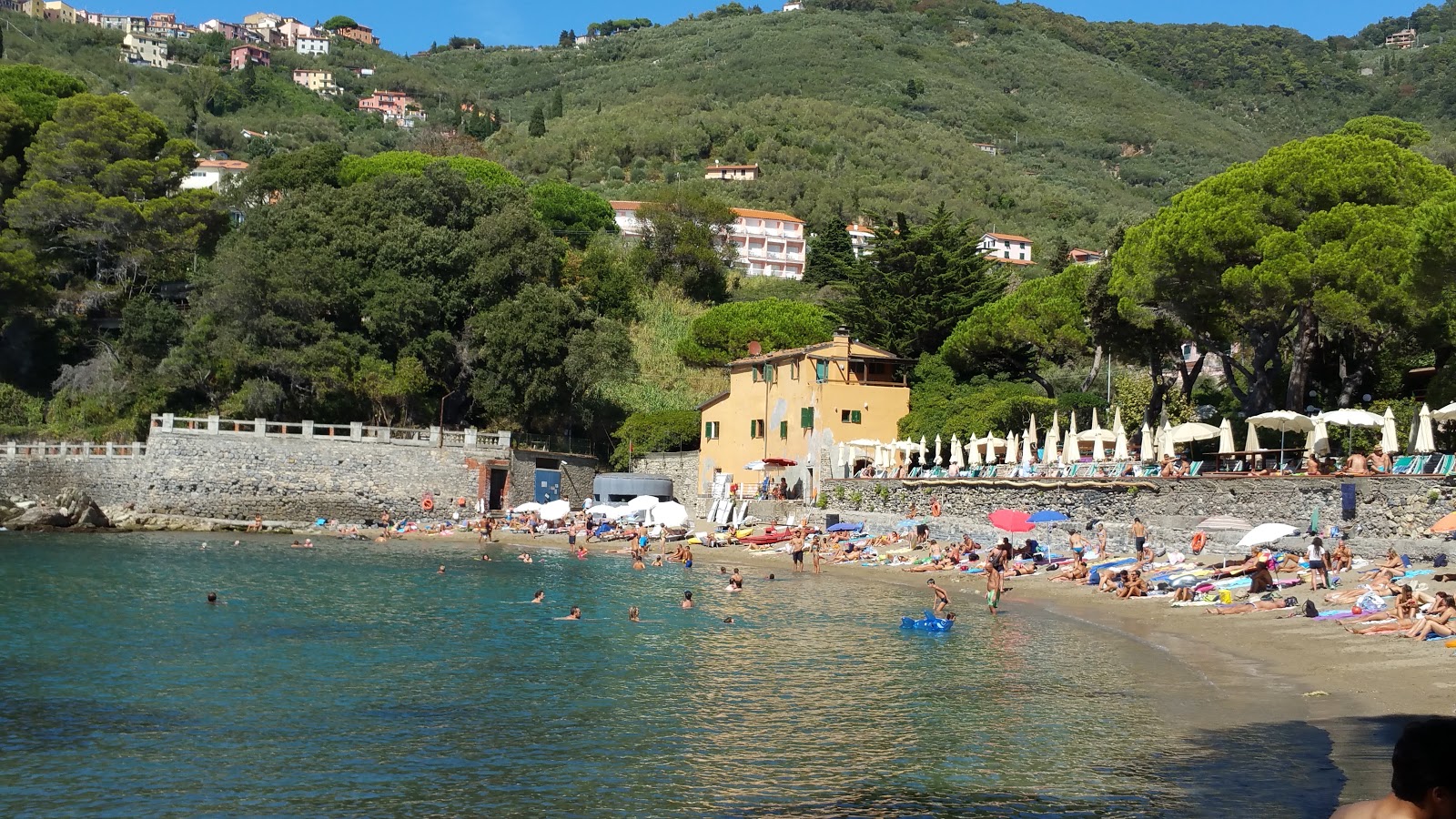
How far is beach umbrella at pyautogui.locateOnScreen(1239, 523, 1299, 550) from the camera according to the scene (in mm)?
25141

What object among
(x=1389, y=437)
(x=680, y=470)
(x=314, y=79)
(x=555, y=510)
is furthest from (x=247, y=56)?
(x=1389, y=437)

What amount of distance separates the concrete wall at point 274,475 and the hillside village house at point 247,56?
444 ft

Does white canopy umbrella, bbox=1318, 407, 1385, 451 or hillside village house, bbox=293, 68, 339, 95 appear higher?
hillside village house, bbox=293, 68, 339, 95

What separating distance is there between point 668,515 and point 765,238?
186 feet

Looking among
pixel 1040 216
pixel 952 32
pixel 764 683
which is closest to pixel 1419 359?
pixel 764 683

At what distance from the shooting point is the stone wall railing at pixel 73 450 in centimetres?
4931

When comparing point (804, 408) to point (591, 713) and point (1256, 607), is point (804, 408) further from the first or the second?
point (591, 713)

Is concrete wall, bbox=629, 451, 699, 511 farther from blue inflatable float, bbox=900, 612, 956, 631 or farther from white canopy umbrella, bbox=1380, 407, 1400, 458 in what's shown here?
white canopy umbrella, bbox=1380, 407, 1400, 458

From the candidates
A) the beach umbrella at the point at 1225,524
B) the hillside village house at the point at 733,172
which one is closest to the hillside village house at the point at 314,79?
the hillside village house at the point at 733,172

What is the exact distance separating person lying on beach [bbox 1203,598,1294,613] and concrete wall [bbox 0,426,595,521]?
32.7 m

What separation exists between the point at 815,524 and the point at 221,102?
11808 centimetres

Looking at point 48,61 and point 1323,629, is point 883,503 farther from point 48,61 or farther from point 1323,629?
point 48,61

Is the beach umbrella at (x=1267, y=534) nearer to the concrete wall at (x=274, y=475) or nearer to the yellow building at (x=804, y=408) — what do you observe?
the yellow building at (x=804, y=408)

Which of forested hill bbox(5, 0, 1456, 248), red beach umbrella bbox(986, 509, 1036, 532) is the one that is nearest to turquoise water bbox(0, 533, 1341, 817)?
red beach umbrella bbox(986, 509, 1036, 532)
